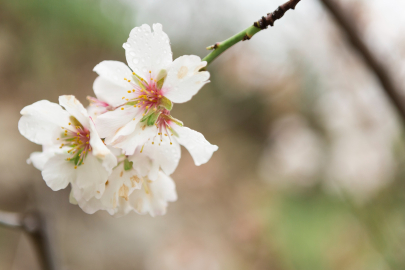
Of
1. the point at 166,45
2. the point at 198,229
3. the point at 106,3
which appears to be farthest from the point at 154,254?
the point at 166,45

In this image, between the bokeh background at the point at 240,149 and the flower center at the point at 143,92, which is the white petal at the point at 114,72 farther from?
the bokeh background at the point at 240,149

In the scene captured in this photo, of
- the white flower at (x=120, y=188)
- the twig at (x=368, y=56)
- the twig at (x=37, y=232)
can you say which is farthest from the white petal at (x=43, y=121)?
the twig at (x=368, y=56)

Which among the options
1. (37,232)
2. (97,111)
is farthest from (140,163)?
(37,232)

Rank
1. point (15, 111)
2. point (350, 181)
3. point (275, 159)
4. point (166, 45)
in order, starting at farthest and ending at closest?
point (275, 159) → point (350, 181) → point (15, 111) → point (166, 45)

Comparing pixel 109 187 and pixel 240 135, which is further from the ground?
pixel 240 135

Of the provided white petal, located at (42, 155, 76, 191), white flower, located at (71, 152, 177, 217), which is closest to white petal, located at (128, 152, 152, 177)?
white flower, located at (71, 152, 177, 217)

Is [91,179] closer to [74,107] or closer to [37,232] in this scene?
[74,107]

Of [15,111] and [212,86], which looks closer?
[15,111]

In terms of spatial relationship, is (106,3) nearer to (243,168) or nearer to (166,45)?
(166,45)
